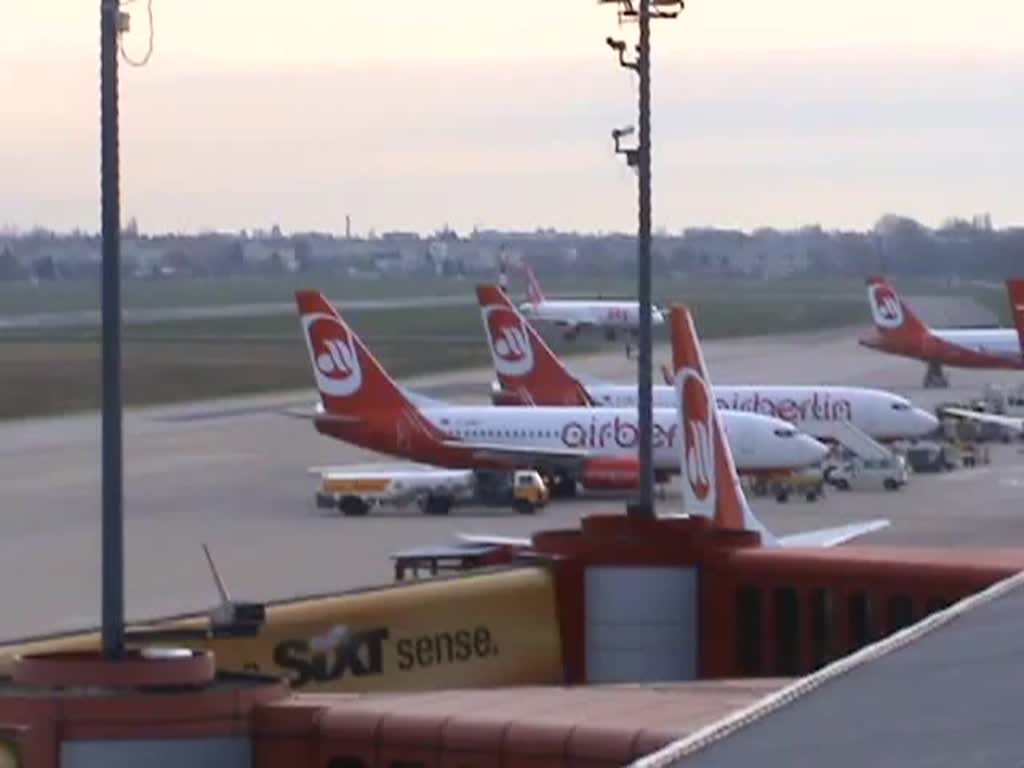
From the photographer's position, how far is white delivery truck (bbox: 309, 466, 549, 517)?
225ft

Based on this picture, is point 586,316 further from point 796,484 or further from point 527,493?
point 527,493

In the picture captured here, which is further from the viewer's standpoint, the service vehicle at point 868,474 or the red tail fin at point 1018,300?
the service vehicle at point 868,474

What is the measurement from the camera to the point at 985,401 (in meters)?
105

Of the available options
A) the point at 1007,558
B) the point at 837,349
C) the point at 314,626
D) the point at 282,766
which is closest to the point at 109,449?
the point at 282,766

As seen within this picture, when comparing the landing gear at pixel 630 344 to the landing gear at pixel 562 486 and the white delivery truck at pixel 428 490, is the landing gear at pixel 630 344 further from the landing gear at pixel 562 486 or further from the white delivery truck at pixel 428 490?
the white delivery truck at pixel 428 490

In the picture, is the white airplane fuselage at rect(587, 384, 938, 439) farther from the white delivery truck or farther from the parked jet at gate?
the parked jet at gate

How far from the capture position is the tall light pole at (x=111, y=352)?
19.5 metres

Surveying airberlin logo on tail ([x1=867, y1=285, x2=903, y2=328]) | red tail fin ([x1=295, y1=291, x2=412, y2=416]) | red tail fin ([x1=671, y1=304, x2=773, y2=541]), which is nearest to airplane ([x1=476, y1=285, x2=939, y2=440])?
red tail fin ([x1=295, y1=291, x2=412, y2=416])

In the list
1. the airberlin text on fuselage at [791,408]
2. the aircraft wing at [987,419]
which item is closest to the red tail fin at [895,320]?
the aircraft wing at [987,419]

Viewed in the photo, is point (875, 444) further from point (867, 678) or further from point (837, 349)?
point (837, 349)

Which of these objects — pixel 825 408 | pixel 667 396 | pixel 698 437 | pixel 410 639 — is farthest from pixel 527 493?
pixel 410 639

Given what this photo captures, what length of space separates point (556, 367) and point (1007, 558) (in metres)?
57.3

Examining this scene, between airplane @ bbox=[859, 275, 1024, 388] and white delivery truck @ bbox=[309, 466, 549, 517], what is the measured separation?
52.8 metres

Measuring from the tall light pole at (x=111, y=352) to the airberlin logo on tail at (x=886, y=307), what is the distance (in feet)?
339
